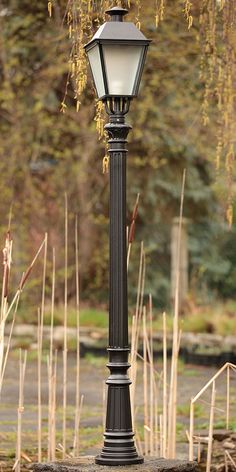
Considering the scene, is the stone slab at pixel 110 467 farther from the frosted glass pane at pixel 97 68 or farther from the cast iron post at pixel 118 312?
the frosted glass pane at pixel 97 68

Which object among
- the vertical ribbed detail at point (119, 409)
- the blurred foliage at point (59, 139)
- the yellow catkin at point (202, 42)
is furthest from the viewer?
the blurred foliage at point (59, 139)

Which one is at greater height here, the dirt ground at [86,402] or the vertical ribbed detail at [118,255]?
the vertical ribbed detail at [118,255]

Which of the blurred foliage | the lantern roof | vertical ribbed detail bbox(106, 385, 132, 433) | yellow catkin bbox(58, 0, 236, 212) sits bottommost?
vertical ribbed detail bbox(106, 385, 132, 433)

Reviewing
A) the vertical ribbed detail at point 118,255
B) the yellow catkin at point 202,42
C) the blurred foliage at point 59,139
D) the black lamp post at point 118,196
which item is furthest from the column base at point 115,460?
the blurred foliage at point 59,139

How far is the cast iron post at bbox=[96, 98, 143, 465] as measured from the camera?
4223 millimetres

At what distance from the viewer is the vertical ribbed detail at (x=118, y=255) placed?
421 cm

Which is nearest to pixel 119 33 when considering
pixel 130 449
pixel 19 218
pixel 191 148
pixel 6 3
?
pixel 130 449

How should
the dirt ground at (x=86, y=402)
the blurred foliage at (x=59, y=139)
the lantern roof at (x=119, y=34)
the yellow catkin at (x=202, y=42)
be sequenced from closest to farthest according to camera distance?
the lantern roof at (x=119, y=34), the yellow catkin at (x=202, y=42), the dirt ground at (x=86, y=402), the blurred foliage at (x=59, y=139)

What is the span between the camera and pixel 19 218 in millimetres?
13516

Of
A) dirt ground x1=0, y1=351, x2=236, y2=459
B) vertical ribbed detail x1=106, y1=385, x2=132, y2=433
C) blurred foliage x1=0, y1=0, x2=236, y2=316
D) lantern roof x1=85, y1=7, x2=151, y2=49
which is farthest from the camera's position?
blurred foliage x1=0, y1=0, x2=236, y2=316

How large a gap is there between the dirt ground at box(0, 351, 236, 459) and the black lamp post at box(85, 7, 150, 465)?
0.67m

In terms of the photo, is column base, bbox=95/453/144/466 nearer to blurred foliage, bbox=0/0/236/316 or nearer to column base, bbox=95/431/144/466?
column base, bbox=95/431/144/466

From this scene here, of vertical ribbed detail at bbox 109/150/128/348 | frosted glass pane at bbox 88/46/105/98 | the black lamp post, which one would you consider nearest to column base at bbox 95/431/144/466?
the black lamp post

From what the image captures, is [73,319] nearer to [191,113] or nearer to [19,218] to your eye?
[19,218]
